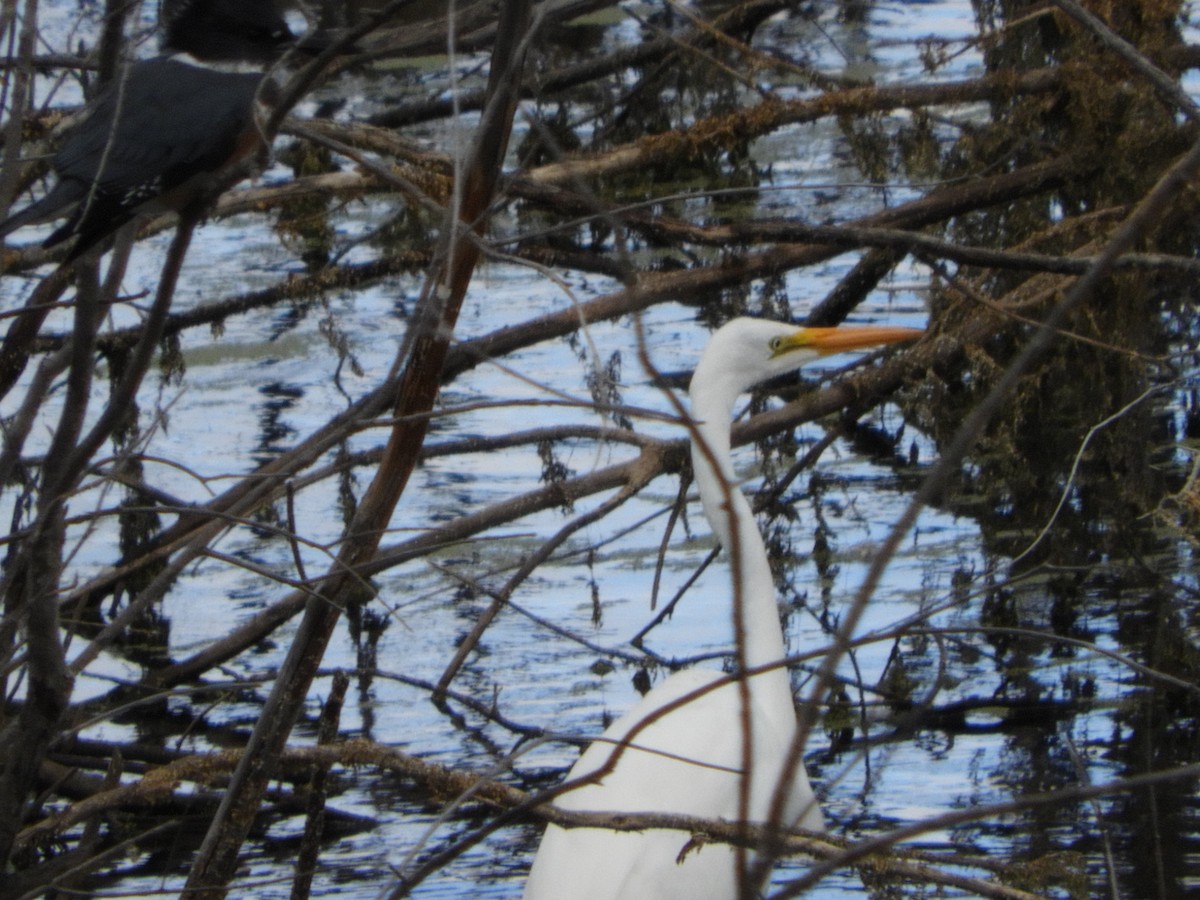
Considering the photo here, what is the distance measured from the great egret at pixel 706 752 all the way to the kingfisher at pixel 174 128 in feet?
3.10

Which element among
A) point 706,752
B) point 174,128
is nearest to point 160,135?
point 174,128

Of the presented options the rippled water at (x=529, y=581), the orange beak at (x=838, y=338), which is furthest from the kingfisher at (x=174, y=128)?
the orange beak at (x=838, y=338)

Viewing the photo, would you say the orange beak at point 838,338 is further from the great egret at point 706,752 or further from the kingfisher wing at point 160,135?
the kingfisher wing at point 160,135

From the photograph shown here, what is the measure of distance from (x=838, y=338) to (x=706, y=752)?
924 millimetres

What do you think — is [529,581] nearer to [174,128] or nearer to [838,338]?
[838,338]

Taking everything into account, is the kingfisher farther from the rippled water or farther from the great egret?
the great egret

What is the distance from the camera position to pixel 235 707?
4.26 metres

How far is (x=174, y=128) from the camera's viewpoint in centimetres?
218

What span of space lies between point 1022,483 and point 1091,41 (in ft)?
3.97

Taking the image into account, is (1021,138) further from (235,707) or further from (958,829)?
(235,707)

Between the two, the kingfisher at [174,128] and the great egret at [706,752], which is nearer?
the kingfisher at [174,128]

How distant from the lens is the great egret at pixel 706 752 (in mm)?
2797

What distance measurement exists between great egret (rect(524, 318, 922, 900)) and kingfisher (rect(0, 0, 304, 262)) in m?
0.94

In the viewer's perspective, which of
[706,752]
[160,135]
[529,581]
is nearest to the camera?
[160,135]
